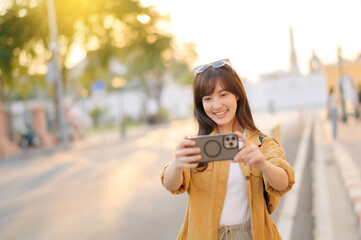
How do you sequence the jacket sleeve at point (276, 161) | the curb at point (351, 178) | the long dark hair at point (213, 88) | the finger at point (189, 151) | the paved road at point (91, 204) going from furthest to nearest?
the paved road at point (91, 204)
the curb at point (351, 178)
the long dark hair at point (213, 88)
the jacket sleeve at point (276, 161)
the finger at point (189, 151)

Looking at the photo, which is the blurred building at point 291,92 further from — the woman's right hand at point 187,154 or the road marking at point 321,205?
the woman's right hand at point 187,154

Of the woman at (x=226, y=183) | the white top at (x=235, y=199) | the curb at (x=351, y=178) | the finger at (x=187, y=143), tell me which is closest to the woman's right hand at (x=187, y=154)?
the finger at (x=187, y=143)

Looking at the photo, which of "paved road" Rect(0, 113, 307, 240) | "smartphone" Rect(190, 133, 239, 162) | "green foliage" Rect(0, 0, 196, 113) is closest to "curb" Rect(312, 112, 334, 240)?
"paved road" Rect(0, 113, 307, 240)

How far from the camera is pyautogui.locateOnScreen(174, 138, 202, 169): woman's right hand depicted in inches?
74.5

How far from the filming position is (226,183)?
85.5 inches

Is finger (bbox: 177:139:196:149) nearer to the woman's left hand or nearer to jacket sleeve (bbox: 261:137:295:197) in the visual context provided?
the woman's left hand

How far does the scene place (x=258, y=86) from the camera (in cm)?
6431

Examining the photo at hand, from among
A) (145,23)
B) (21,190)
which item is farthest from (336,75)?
(21,190)

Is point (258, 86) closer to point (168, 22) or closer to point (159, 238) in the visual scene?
point (168, 22)

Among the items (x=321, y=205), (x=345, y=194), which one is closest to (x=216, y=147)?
(x=321, y=205)

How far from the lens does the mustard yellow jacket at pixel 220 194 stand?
7.07 feet

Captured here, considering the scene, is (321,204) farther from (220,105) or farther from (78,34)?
(78,34)

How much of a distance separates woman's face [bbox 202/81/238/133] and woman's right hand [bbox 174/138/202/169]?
0.39m

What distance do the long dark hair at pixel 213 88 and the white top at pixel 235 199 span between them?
0.27 m
